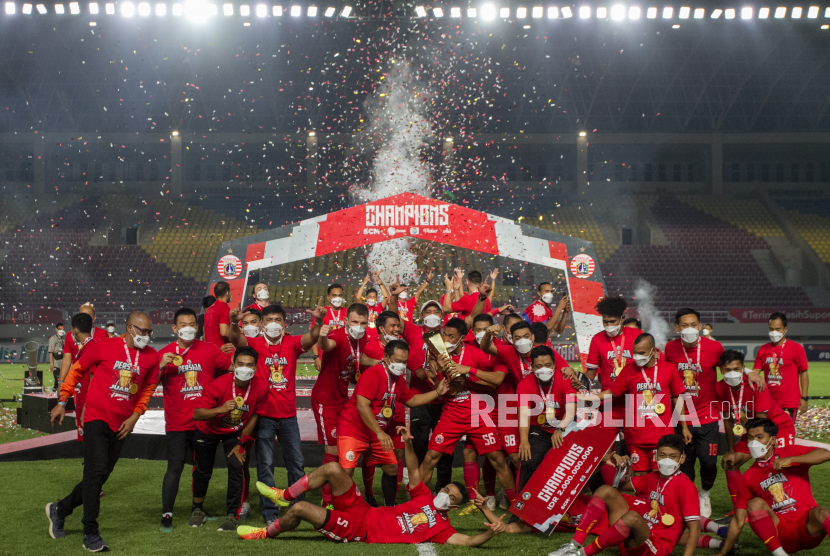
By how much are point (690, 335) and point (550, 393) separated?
1.74m

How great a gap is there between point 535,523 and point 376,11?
30015 mm

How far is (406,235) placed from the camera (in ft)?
63.4

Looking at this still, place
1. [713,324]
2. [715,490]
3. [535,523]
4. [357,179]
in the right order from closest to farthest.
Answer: [535,523] → [715,490] → [713,324] → [357,179]

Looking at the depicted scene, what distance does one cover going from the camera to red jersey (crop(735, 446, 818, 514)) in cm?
586

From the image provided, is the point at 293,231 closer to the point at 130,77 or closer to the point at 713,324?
the point at 713,324

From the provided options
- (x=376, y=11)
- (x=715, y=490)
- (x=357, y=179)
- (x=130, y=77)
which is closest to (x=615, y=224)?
(x=357, y=179)

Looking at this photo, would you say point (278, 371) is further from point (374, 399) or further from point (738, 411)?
point (738, 411)

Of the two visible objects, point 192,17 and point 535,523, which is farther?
point 192,17

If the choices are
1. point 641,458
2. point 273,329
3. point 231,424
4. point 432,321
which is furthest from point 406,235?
point 641,458

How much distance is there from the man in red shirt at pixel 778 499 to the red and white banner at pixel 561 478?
1.22 m

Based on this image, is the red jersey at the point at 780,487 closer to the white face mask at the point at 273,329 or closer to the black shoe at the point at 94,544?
the white face mask at the point at 273,329

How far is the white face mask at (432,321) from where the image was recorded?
791 cm

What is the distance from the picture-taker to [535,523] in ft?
21.5

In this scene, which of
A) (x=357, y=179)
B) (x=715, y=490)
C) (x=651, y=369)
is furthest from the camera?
(x=357, y=179)
